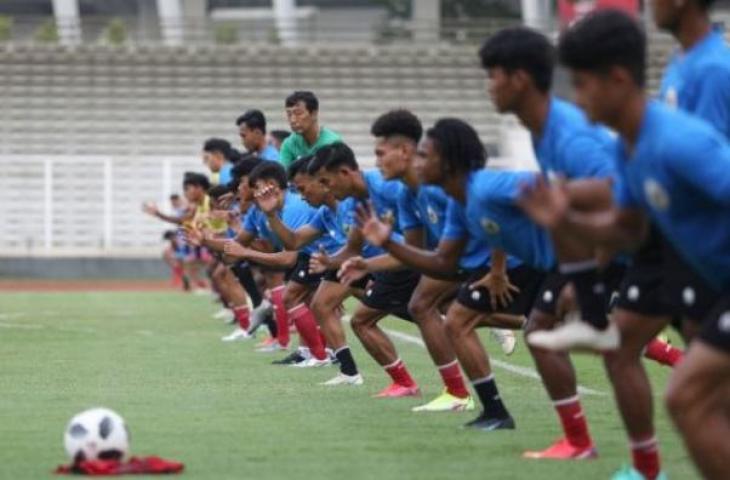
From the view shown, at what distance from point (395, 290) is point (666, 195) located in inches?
257

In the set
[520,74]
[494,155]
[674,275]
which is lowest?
[494,155]

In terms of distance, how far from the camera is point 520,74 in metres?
8.77

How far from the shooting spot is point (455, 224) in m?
10.2

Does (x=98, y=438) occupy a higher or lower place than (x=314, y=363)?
higher

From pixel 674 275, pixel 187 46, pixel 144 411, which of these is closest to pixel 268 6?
pixel 187 46

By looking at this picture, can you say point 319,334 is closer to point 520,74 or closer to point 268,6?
point 520,74

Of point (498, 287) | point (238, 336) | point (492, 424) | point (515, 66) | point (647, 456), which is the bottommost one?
point (238, 336)

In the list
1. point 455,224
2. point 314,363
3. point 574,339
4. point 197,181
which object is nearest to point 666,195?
point 574,339

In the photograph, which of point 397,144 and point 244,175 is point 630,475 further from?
point 244,175

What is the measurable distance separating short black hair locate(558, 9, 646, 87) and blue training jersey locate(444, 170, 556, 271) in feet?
7.63

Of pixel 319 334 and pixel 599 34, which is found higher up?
pixel 599 34

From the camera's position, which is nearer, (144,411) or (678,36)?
(678,36)

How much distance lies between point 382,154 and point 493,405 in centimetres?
173

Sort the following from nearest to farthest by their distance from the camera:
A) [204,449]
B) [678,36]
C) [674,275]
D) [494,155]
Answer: [674,275] → [678,36] → [204,449] → [494,155]
